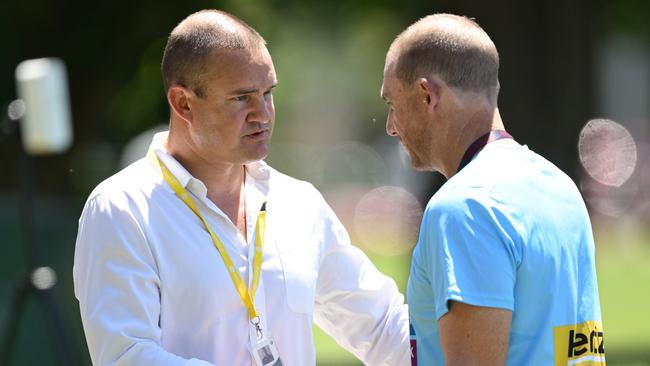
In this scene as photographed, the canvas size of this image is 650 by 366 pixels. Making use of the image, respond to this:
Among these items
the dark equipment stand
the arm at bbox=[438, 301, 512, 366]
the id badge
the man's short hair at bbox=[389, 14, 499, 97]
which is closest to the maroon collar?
the man's short hair at bbox=[389, 14, 499, 97]

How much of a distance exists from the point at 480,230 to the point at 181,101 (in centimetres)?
139

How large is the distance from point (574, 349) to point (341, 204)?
29.0 meters

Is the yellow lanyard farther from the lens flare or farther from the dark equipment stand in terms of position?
the lens flare

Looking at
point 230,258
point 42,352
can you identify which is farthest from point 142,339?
point 42,352

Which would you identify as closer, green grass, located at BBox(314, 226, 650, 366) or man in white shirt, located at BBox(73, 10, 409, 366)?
man in white shirt, located at BBox(73, 10, 409, 366)

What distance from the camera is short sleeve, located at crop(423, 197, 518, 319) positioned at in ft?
9.72

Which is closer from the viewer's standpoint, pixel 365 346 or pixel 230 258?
pixel 230 258

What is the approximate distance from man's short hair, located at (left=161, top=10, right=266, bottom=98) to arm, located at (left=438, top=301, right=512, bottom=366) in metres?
1.34

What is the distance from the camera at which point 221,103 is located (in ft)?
12.6

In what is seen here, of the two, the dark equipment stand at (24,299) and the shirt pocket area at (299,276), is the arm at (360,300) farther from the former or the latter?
the dark equipment stand at (24,299)

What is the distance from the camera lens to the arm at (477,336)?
2.95 meters

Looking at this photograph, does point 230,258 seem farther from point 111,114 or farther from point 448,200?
point 111,114

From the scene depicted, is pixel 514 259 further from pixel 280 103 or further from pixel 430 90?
pixel 280 103

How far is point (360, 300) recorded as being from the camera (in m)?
4.16
